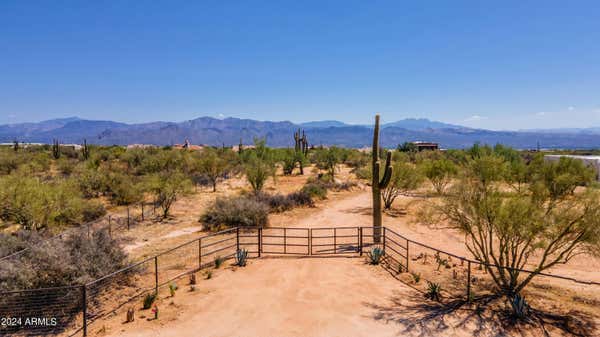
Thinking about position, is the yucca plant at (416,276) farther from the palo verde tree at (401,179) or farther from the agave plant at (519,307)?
the palo verde tree at (401,179)

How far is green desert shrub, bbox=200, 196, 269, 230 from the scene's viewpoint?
57.4ft

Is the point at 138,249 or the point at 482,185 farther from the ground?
the point at 482,185

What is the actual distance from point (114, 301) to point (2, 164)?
33.5 m

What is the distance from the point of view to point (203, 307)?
29.6 feet

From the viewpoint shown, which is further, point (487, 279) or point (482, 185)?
point (487, 279)

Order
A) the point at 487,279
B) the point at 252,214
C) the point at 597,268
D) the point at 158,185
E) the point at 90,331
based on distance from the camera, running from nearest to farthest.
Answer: the point at 90,331, the point at 487,279, the point at 597,268, the point at 252,214, the point at 158,185

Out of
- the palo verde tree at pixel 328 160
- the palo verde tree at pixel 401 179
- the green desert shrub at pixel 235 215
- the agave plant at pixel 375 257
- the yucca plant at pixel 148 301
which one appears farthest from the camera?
the palo verde tree at pixel 328 160

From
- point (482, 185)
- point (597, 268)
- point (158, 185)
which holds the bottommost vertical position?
point (597, 268)

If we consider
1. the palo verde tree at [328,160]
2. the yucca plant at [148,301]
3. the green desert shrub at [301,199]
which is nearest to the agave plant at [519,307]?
the yucca plant at [148,301]

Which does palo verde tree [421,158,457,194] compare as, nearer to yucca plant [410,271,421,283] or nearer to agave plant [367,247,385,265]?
agave plant [367,247,385,265]

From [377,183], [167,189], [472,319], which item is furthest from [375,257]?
[167,189]

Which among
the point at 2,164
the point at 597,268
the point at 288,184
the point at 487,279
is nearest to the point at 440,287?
the point at 487,279

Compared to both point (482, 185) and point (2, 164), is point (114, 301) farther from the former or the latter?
point (2, 164)

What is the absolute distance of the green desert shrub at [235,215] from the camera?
17484mm
